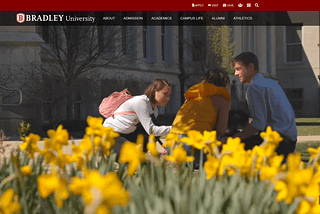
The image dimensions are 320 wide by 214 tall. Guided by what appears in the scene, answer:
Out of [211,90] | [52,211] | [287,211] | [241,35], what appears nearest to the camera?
[287,211]

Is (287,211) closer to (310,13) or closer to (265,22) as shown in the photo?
(265,22)

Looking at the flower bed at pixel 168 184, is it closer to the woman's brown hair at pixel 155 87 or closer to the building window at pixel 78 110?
the woman's brown hair at pixel 155 87

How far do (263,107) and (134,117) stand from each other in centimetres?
147

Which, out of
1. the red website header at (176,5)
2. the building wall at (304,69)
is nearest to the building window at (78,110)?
the red website header at (176,5)

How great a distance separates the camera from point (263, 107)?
452 cm

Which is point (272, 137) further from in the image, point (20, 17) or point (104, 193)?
point (20, 17)

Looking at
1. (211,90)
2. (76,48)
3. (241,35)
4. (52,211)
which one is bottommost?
(52,211)

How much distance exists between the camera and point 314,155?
8.14 feet

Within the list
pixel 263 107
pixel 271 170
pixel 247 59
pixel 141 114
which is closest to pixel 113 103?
pixel 141 114

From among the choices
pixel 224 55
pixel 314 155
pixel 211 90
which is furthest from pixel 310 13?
pixel 314 155

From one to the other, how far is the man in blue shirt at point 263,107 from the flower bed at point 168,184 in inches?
75.6

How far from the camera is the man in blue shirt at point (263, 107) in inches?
177

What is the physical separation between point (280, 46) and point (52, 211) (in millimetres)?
31776

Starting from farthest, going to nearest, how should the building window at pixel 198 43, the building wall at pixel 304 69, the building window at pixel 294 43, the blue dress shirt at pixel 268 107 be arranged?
the building window at pixel 294 43
the building wall at pixel 304 69
the building window at pixel 198 43
the blue dress shirt at pixel 268 107
